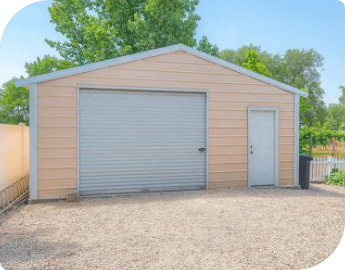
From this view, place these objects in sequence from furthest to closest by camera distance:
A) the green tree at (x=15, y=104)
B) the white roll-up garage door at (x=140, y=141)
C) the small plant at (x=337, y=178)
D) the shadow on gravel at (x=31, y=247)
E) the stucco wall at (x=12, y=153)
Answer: the green tree at (x=15, y=104) < the small plant at (x=337, y=178) < the white roll-up garage door at (x=140, y=141) < the stucco wall at (x=12, y=153) < the shadow on gravel at (x=31, y=247)

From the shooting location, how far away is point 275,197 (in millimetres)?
6410

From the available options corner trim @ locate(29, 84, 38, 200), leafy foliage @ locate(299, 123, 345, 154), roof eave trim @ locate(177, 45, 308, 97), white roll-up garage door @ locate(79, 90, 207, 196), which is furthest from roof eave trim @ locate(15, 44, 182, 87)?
leafy foliage @ locate(299, 123, 345, 154)

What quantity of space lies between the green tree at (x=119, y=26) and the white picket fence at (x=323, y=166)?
330 inches

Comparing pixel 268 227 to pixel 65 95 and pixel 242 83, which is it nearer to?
pixel 242 83

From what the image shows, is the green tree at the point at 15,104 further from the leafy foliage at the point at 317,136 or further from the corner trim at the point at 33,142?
the leafy foliage at the point at 317,136

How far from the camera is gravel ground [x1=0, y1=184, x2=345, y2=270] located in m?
3.09

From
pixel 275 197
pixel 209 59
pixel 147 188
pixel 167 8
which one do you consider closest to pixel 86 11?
pixel 167 8

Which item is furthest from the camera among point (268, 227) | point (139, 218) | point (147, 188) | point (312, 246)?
point (147, 188)

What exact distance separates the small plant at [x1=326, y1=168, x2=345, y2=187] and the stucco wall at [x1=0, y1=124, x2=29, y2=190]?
885 cm

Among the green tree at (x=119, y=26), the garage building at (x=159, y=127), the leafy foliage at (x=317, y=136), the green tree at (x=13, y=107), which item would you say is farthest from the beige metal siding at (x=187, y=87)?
the green tree at (x=13, y=107)

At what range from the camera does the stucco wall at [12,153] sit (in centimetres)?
552

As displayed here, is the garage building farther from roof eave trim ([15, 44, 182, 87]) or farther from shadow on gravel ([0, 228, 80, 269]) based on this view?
shadow on gravel ([0, 228, 80, 269])

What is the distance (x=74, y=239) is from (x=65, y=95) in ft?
11.7

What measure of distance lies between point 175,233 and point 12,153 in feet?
14.0
